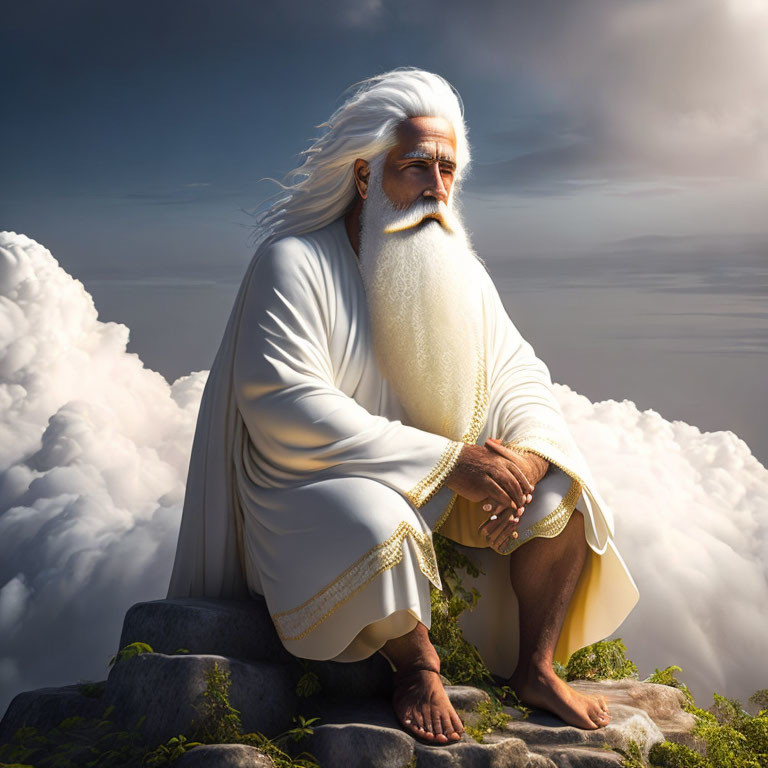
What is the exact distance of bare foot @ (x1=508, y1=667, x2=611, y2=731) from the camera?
3.44 metres

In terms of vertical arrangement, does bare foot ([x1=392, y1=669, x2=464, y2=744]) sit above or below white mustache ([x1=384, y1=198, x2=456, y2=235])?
below

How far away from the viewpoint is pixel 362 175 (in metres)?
3.94

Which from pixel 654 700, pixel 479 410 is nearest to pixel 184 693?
pixel 479 410

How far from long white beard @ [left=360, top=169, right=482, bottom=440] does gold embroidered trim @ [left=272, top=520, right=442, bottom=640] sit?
58 cm

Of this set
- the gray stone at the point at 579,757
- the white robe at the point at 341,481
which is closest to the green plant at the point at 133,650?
the white robe at the point at 341,481

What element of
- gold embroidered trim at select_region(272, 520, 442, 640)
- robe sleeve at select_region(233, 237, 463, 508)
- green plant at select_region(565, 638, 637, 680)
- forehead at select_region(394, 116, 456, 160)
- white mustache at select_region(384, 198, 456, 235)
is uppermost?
forehead at select_region(394, 116, 456, 160)

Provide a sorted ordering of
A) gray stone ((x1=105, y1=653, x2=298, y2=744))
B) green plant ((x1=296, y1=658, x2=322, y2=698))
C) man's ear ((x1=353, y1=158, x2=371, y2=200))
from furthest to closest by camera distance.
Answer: man's ear ((x1=353, y1=158, x2=371, y2=200)), green plant ((x1=296, y1=658, x2=322, y2=698)), gray stone ((x1=105, y1=653, x2=298, y2=744))

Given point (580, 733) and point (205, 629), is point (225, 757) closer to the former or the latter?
point (205, 629)

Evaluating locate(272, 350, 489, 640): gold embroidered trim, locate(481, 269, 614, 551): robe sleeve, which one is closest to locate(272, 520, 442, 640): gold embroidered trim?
locate(272, 350, 489, 640): gold embroidered trim

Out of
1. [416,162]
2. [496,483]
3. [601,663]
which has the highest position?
[416,162]

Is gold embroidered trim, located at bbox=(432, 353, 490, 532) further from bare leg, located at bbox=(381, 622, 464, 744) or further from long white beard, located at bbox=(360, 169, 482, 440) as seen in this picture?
bare leg, located at bbox=(381, 622, 464, 744)

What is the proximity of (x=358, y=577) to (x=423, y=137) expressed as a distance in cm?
161

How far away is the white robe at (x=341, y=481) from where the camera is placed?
328 centimetres

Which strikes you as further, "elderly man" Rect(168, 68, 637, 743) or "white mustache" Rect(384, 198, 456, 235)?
"white mustache" Rect(384, 198, 456, 235)
